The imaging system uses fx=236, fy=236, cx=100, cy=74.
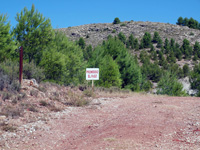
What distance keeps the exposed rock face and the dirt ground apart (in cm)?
6549

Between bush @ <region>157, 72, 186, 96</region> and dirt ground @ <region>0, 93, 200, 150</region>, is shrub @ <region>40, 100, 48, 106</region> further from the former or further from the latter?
bush @ <region>157, 72, 186, 96</region>

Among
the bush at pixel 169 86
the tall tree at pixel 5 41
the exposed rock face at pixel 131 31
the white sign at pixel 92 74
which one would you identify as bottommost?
the bush at pixel 169 86

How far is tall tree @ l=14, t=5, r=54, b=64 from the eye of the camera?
2753 cm

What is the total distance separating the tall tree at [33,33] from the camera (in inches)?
1084

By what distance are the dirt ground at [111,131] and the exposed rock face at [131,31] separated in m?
65.5

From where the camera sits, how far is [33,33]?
2766cm

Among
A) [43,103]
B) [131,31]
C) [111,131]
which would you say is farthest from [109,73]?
[131,31]

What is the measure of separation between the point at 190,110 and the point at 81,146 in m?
6.17

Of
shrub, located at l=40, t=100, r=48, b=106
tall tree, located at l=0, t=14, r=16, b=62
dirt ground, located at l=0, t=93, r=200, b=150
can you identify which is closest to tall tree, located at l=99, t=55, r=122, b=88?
tall tree, located at l=0, t=14, r=16, b=62

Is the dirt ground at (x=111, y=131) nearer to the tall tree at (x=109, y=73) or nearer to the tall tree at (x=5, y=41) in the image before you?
the tall tree at (x=5, y=41)

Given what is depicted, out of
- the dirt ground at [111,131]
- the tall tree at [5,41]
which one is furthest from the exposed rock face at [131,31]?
the dirt ground at [111,131]

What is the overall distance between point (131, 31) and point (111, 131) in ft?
262

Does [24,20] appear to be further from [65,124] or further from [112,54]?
[65,124]

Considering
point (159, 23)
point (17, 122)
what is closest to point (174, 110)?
point (17, 122)
